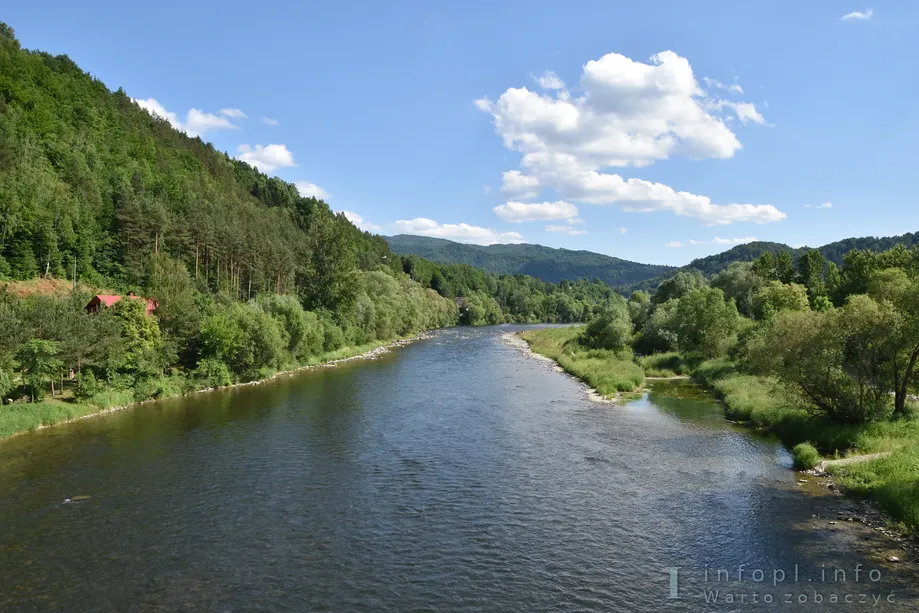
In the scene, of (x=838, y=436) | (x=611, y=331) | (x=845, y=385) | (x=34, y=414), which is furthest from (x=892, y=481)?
(x=611, y=331)

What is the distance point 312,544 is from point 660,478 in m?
16.4

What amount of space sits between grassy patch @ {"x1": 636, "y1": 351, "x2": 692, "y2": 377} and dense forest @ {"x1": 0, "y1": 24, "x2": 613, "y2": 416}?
39346 mm

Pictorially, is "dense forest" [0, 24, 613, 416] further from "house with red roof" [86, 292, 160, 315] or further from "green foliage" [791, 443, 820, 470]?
"green foliage" [791, 443, 820, 470]

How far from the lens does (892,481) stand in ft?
74.6

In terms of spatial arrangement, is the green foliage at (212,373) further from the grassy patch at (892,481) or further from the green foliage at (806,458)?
the grassy patch at (892,481)

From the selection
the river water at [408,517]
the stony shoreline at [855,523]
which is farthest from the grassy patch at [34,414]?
the stony shoreline at [855,523]

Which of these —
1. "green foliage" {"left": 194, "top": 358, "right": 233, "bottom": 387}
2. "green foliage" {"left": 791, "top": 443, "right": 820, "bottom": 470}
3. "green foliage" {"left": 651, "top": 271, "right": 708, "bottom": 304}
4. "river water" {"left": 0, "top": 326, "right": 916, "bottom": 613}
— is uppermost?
"green foliage" {"left": 651, "top": 271, "right": 708, "bottom": 304}

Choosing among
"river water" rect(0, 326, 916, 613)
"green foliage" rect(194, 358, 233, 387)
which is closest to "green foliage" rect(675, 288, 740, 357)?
"river water" rect(0, 326, 916, 613)

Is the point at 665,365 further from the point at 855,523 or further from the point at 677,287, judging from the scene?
the point at 855,523

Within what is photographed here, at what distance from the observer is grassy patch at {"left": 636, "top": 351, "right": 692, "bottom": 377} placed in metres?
61.5

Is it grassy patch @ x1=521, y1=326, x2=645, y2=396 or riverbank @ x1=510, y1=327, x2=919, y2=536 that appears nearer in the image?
riverbank @ x1=510, y1=327, x2=919, y2=536

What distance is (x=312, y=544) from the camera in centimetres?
1973

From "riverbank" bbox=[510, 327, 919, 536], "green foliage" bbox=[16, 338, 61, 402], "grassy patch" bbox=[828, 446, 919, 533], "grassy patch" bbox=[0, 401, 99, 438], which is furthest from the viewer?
"green foliage" bbox=[16, 338, 61, 402]

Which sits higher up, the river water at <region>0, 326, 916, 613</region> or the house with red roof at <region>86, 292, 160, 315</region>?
the house with red roof at <region>86, 292, 160, 315</region>
